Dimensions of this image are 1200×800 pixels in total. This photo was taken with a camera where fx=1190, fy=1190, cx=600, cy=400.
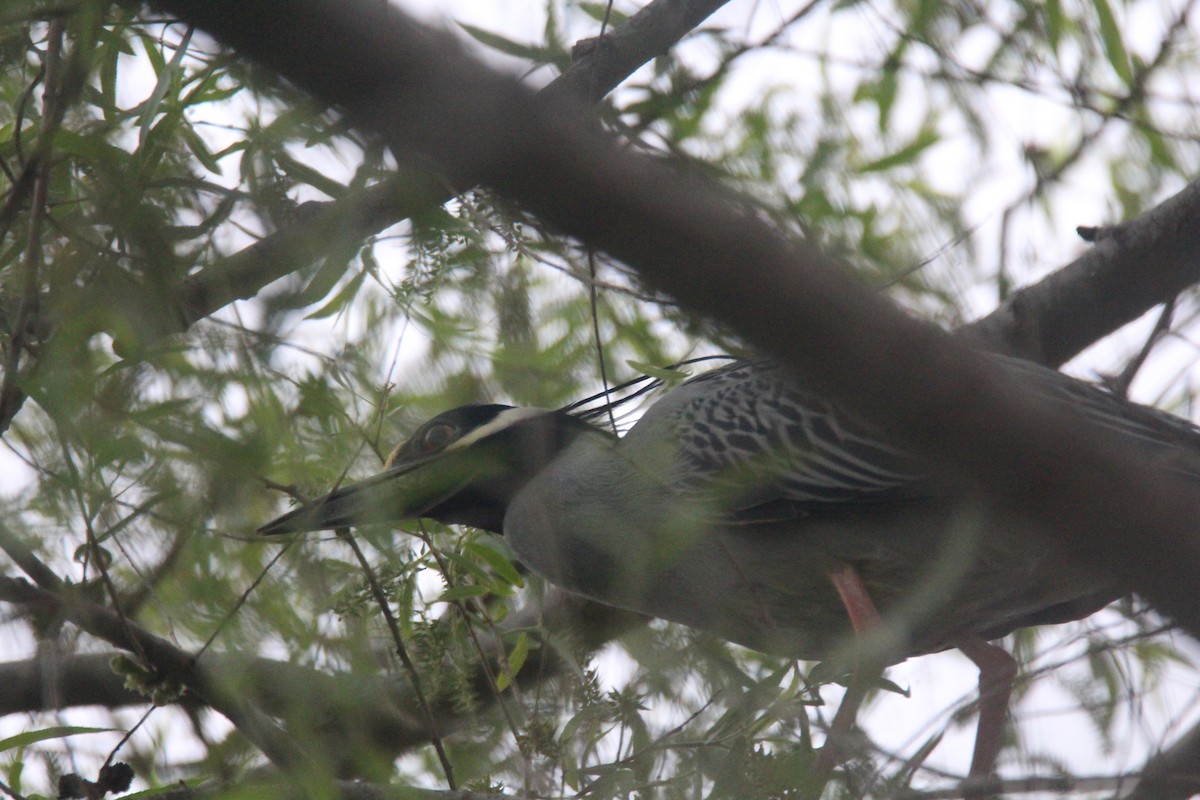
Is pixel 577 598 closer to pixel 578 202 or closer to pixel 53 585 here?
pixel 53 585

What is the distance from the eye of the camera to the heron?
3135 millimetres

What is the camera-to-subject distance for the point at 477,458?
3.62 m

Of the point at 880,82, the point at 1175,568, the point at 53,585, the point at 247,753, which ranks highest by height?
the point at 880,82

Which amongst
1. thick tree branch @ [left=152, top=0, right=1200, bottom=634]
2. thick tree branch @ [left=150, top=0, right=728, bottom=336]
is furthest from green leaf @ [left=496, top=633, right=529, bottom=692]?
thick tree branch @ [left=152, top=0, right=1200, bottom=634]

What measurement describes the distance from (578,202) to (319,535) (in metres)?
2.19

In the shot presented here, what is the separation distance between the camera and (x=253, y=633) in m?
2.32

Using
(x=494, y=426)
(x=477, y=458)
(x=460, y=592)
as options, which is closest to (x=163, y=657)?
(x=460, y=592)

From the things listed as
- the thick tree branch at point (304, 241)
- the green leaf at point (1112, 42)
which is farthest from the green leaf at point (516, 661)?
the green leaf at point (1112, 42)

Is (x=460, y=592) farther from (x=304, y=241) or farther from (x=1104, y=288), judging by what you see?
(x=1104, y=288)

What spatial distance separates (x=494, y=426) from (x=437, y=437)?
Answer: 194 mm

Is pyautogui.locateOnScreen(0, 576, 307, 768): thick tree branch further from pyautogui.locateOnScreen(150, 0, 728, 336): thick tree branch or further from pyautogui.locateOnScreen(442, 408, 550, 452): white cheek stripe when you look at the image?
pyautogui.locateOnScreen(442, 408, 550, 452): white cheek stripe

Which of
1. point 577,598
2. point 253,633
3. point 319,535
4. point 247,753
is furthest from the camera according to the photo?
point 577,598

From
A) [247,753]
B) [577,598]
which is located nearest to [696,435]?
[577,598]

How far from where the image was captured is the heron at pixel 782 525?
3.13 metres
